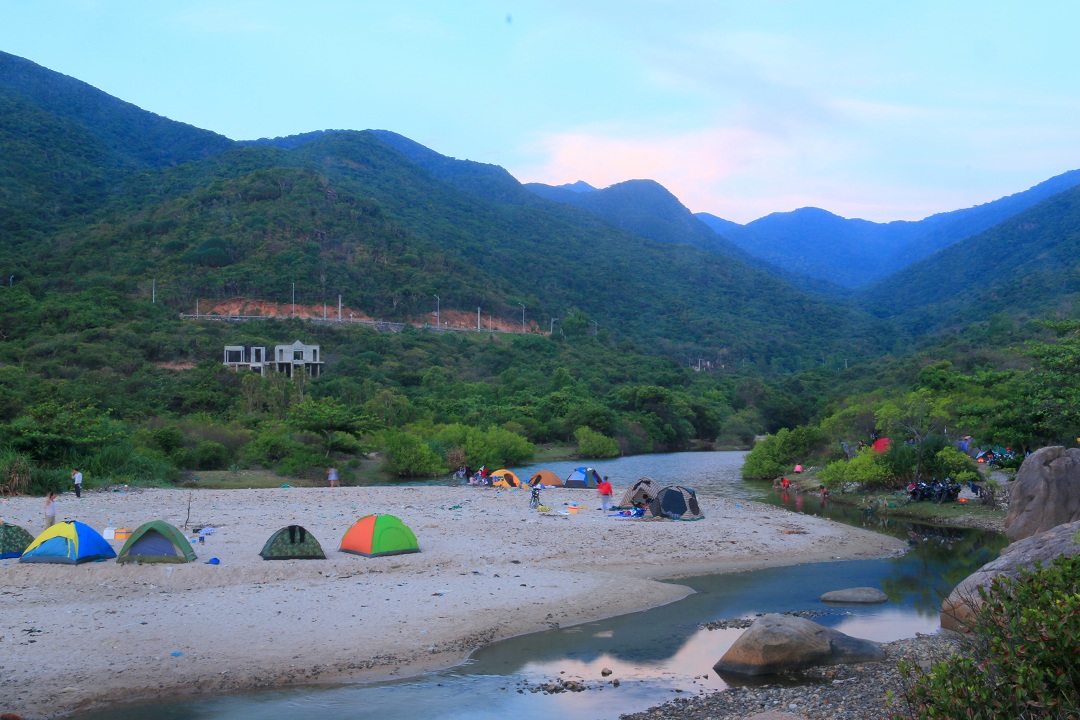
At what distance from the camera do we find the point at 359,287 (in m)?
98.8

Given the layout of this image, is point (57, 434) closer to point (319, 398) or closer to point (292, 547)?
point (292, 547)

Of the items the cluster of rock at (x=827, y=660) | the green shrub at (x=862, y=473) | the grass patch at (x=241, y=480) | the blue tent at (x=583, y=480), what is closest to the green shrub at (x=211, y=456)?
the grass patch at (x=241, y=480)

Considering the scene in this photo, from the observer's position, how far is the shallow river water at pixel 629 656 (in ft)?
37.4

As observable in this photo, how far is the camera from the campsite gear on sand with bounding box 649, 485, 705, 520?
27.1 metres

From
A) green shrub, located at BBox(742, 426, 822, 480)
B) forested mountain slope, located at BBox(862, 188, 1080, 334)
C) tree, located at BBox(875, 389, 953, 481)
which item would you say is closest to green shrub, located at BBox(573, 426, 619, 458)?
green shrub, located at BBox(742, 426, 822, 480)

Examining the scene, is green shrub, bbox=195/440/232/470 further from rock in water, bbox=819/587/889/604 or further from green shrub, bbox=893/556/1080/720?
green shrub, bbox=893/556/1080/720

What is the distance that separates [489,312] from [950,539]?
85531 millimetres

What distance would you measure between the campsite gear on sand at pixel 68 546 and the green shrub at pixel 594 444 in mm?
43708

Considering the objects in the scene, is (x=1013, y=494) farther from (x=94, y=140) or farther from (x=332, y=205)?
(x=94, y=140)

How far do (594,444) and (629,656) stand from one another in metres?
45.7

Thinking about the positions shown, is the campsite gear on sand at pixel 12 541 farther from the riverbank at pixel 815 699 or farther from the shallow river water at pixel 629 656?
the riverbank at pixel 815 699

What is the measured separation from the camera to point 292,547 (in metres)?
18.4

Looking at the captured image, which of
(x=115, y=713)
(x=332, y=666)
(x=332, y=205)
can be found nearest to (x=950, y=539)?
(x=332, y=666)

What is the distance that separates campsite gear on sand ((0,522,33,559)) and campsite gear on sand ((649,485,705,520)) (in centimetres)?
1727
